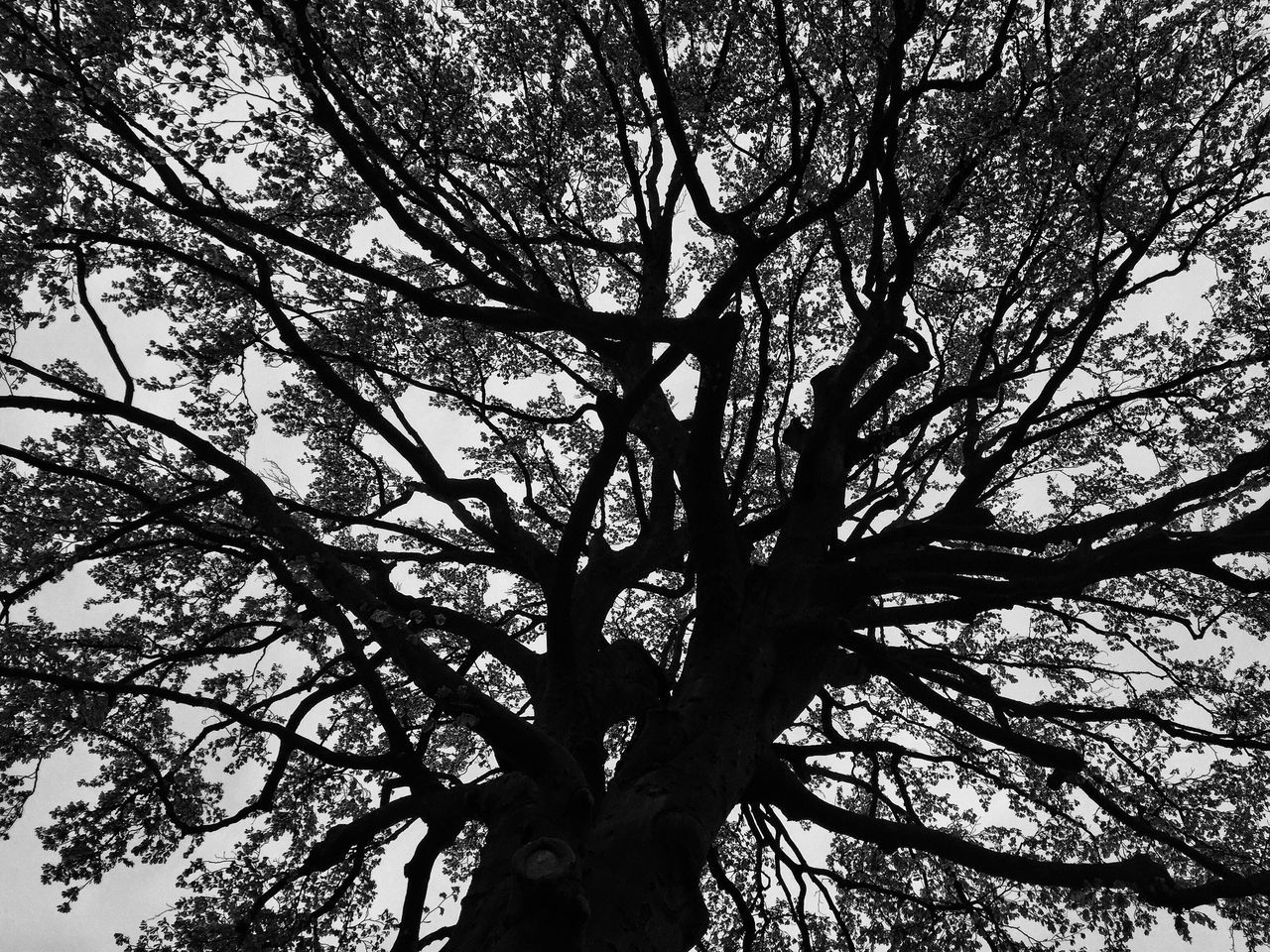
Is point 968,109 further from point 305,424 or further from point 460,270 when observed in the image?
point 305,424

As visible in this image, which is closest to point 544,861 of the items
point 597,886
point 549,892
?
point 549,892

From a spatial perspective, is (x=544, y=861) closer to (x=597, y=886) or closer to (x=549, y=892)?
(x=549, y=892)

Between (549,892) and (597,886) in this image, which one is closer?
(549,892)

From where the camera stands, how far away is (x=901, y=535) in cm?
691

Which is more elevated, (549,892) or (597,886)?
(597,886)

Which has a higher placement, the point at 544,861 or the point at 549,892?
the point at 544,861

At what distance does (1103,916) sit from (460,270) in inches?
391

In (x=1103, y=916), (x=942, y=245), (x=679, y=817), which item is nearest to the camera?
(x=679, y=817)

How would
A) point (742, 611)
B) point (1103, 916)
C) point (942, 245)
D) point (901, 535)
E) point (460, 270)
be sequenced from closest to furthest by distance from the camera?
1. point (460, 270)
2. point (742, 611)
3. point (901, 535)
4. point (1103, 916)
5. point (942, 245)

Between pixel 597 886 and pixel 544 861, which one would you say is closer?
pixel 544 861

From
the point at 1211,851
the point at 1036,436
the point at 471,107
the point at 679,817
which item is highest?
the point at 471,107

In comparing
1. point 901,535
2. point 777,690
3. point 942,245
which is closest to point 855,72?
point 942,245

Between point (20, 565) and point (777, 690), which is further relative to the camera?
point (20, 565)

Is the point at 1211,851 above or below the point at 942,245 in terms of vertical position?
below
